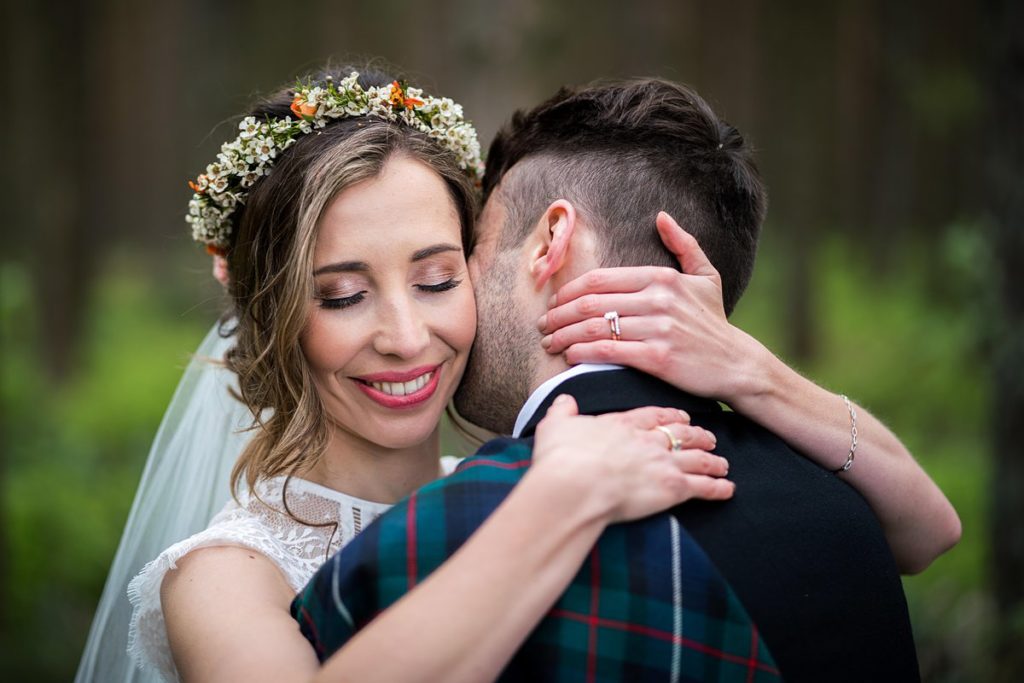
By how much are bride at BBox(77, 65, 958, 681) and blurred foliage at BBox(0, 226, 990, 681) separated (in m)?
1.62

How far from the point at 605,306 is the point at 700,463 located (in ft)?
1.51

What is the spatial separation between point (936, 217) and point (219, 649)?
17.3 metres

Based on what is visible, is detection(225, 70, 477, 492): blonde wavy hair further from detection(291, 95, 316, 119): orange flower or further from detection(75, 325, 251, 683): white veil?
detection(75, 325, 251, 683): white veil

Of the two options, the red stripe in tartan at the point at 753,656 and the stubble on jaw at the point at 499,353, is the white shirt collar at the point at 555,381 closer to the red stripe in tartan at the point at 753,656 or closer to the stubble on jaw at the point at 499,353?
the stubble on jaw at the point at 499,353

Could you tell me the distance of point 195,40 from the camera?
14203 mm

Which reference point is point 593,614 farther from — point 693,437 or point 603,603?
point 693,437

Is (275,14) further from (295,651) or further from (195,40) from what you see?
(295,651)

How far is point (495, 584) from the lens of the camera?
68.5 inches

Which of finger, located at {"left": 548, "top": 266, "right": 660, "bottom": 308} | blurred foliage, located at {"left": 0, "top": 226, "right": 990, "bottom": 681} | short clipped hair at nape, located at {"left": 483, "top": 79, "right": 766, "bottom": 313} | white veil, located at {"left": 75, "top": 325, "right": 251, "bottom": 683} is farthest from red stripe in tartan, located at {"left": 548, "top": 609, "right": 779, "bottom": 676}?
blurred foliage, located at {"left": 0, "top": 226, "right": 990, "bottom": 681}

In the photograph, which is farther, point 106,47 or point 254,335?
point 106,47

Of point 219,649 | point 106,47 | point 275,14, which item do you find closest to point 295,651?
point 219,649

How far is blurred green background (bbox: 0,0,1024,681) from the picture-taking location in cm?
466

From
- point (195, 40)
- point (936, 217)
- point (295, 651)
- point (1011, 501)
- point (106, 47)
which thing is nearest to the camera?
point (295, 651)

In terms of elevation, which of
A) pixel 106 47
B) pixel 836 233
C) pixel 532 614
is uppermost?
pixel 106 47
